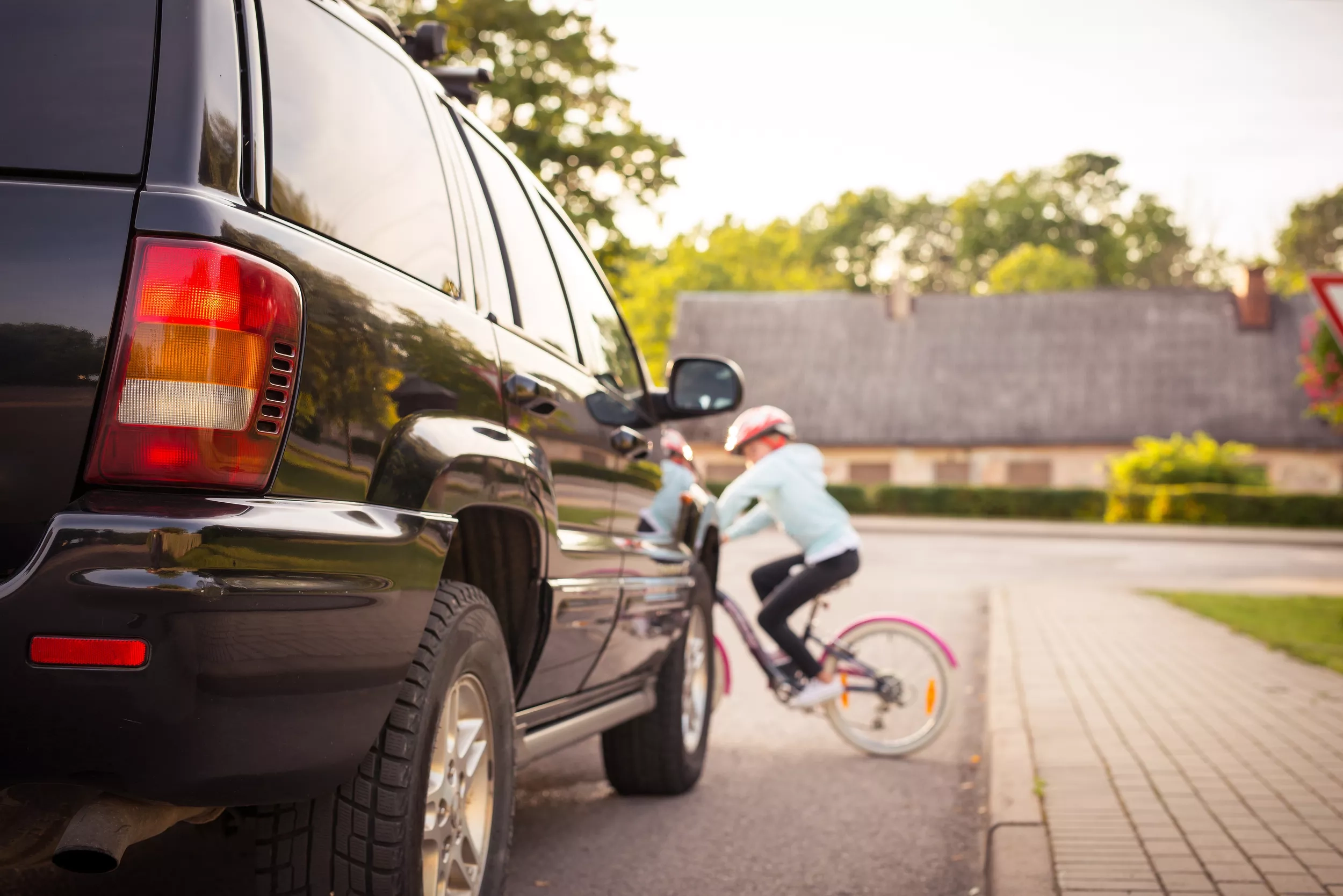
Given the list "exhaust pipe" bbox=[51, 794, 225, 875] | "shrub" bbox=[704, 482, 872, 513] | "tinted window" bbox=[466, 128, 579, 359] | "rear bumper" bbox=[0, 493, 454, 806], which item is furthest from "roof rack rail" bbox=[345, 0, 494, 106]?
"shrub" bbox=[704, 482, 872, 513]

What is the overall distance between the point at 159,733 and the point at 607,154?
73.0 ft

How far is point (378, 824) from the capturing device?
2.97m

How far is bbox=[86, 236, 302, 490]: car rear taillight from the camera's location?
2459 millimetres

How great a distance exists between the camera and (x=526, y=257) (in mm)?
4324

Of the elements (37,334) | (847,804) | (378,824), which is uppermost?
(37,334)

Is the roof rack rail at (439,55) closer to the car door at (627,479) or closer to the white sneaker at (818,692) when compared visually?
the car door at (627,479)

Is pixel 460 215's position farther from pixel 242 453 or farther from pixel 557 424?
pixel 242 453

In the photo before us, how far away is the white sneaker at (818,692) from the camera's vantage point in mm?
7512

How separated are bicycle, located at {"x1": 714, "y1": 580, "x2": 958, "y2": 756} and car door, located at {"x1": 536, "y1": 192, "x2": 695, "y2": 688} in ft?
6.15

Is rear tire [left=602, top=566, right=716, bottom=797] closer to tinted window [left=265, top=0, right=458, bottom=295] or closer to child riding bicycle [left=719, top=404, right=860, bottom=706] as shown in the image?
child riding bicycle [left=719, top=404, right=860, bottom=706]

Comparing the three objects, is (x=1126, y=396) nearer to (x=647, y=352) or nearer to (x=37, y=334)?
(x=647, y=352)

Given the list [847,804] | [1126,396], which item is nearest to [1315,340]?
[847,804]

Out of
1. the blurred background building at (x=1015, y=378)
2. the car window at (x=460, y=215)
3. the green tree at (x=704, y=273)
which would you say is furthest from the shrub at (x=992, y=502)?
the car window at (x=460, y=215)

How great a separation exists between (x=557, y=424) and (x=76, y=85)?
1.77 m
